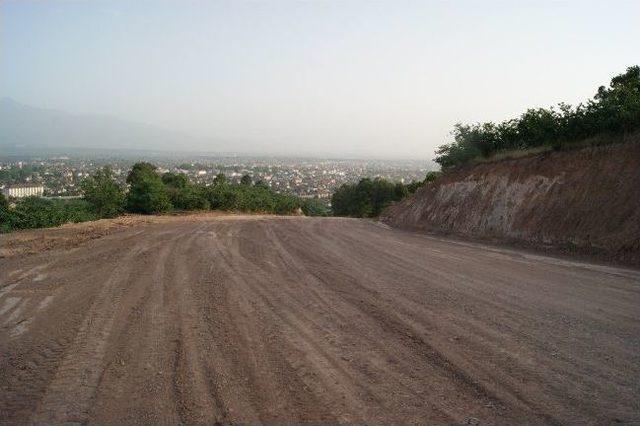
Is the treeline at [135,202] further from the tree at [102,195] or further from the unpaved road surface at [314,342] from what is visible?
the unpaved road surface at [314,342]

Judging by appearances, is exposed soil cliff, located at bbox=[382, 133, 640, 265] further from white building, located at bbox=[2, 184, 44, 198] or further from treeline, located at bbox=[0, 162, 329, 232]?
white building, located at bbox=[2, 184, 44, 198]

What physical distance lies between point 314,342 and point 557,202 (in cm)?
1472

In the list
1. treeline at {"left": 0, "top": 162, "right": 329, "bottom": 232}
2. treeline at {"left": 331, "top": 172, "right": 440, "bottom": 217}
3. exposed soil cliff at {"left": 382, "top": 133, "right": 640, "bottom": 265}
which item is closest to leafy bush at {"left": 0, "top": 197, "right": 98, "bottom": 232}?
treeline at {"left": 0, "top": 162, "right": 329, "bottom": 232}

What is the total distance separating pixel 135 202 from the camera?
31.8 m

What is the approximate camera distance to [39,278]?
1107cm

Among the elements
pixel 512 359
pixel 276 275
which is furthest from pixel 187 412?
pixel 276 275

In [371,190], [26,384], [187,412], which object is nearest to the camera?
[187,412]

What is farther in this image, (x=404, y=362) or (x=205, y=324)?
(x=205, y=324)

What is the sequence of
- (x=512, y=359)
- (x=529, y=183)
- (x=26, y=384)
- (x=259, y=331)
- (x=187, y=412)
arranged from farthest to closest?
(x=529, y=183) → (x=259, y=331) → (x=512, y=359) → (x=26, y=384) → (x=187, y=412)

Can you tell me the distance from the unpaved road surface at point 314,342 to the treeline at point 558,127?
943 cm

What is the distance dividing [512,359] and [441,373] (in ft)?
3.62

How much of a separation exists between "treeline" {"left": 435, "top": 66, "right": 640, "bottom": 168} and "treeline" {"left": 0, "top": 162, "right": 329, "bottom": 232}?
1696cm

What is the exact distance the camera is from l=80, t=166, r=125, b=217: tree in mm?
28250

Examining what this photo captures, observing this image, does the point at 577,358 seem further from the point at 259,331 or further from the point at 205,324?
the point at 205,324
